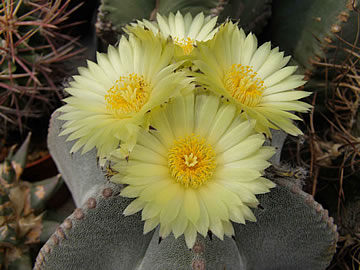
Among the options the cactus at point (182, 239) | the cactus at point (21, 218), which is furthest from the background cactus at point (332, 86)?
the cactus at point (21, 218)

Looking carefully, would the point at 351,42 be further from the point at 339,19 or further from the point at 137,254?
the point at 137,254

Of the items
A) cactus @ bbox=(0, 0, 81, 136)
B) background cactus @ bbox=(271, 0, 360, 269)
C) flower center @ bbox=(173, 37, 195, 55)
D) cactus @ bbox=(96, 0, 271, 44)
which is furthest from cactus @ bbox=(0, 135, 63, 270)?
background cactus @ bbox=(271, 0, 360, 269)

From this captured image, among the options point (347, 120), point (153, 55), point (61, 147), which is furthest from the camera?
point (347, 120)

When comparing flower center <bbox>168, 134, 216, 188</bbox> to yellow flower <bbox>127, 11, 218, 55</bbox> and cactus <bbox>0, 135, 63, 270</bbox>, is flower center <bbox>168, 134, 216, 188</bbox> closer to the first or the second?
yellow flower <bbox>127, 11, 218, 55</bbox>

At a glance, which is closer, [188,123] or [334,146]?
[188,123]

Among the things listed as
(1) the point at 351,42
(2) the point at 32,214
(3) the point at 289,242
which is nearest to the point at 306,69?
(1) the point at 351,42

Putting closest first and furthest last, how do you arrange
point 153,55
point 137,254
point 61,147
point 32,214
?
point 153,55 → point 137,254 → point 61,147 → point 32,214

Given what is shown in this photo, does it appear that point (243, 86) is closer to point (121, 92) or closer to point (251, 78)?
point (251, 78)
